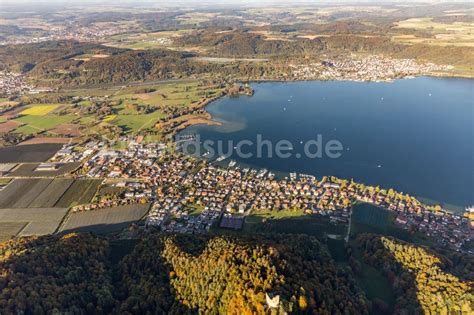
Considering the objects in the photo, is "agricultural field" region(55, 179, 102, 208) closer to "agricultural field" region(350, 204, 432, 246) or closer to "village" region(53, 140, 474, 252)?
A: "village" region(53, 140, 474, 252)

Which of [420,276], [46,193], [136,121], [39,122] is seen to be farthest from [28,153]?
[420,276]

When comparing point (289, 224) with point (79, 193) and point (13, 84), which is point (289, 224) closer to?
point (79, 193)

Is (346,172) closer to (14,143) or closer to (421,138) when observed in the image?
(421,138)

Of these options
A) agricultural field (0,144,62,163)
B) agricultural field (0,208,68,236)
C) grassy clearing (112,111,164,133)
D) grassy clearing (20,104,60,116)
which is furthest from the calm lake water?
grassy clearing (20,104,60,116)

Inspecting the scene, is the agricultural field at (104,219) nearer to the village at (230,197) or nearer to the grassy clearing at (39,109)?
the village at (230,197)

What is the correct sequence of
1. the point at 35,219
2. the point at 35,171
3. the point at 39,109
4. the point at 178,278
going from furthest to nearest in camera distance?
the point at 39,109 < the point at 35,171 < the point at 35,219 < the point at 178,278

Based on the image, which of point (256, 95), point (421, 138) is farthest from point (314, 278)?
point (256, 95)
